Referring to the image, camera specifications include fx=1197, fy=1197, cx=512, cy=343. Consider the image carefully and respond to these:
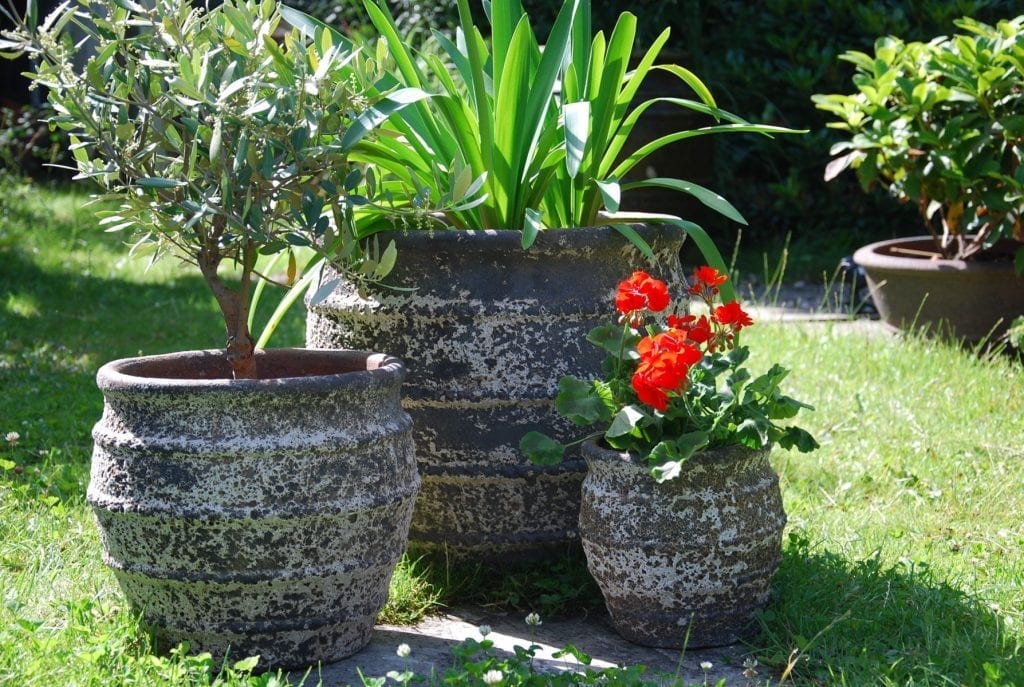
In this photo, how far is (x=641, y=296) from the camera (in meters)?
2.24

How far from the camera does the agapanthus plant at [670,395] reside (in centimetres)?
216

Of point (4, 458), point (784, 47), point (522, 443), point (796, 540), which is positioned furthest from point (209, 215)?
point (784, 47)

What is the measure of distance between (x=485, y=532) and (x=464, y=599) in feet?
0.49

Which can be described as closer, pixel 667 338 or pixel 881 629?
pixel 667 338

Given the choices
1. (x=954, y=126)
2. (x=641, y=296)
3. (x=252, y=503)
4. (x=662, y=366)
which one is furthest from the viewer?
(x=954, y=126)

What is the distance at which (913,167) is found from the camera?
14.8 feet

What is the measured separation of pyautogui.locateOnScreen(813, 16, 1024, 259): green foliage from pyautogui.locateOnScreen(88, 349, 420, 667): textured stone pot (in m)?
2.90

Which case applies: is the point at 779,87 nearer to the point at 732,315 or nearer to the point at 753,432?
the point at 732,315

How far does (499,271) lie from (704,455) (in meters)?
0.58

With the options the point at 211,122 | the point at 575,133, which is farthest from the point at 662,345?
the point at 211,122

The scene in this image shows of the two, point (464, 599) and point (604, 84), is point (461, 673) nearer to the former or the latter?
point (464, 599)

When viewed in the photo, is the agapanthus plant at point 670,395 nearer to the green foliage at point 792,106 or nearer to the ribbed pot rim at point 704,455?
the ribbed pot rim at point 704,455

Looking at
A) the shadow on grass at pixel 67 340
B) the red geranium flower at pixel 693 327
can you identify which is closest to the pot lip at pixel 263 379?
Answer: the red geranium flower at pixel 693 327

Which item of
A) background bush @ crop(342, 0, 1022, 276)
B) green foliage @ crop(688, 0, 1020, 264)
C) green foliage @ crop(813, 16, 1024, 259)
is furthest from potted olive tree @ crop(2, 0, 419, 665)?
green foliage @ crop(688, 0, 1020, 264)
